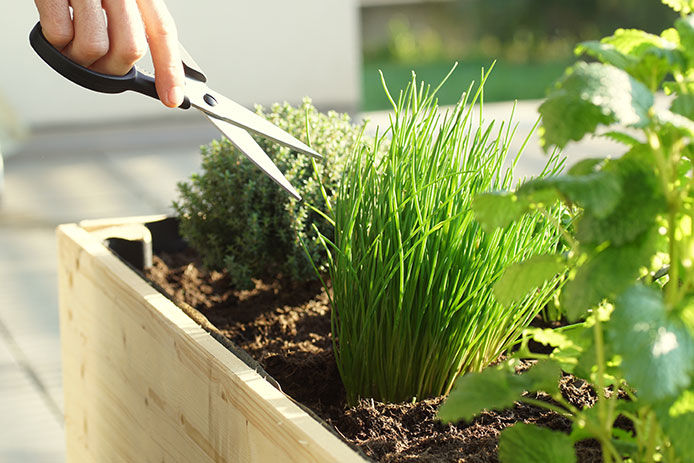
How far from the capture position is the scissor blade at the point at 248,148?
1.08 m

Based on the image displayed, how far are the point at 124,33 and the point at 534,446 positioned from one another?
0.60 m

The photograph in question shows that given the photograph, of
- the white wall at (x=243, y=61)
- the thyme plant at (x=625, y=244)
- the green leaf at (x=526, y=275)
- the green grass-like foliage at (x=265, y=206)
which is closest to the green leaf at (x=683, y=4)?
the thyme plant at (x=625, y=244)

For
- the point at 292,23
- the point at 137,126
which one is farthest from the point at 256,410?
the point at 292,23

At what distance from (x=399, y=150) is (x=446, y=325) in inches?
8.9

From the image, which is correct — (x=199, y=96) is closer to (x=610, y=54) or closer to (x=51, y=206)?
(x=610, y=54)

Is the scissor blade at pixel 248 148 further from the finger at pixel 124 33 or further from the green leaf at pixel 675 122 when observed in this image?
the green leaf at pixel 675 122

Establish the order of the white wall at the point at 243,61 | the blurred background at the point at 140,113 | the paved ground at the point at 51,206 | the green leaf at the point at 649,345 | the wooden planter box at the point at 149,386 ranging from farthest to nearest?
the white wall at the point at 243,61 < the blurred background at the point at 140,113 < the paved ground at the point at 51,206 < the wooden planter box at the point at 149,386 < the green leaf at the point at 649,345

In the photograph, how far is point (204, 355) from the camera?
40.4 inches

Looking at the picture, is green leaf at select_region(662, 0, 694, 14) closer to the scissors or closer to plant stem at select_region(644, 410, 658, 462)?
plant stem at select_region(644, 410, 658, 462)

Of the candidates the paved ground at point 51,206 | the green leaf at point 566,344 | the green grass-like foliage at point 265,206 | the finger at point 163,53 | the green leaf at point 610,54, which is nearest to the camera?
the green leaf at point 610,54

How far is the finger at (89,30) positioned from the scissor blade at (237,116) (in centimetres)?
14

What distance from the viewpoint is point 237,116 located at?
1.11 meters

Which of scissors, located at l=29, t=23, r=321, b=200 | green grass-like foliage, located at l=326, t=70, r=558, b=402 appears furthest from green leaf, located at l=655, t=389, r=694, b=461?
scissors, located at l=29, t=23, r=321, b=200

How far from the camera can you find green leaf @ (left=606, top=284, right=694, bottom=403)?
556 millimetres
